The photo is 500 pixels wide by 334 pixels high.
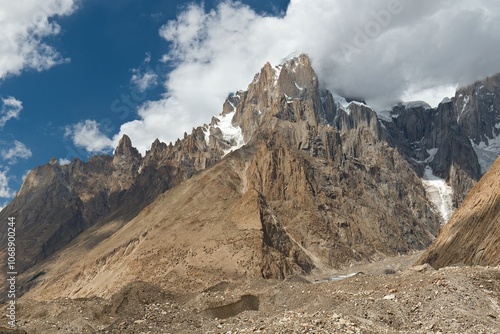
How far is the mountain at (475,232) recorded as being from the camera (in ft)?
192

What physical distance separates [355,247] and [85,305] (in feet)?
292

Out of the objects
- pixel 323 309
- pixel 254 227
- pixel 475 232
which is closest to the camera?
pixel 323 309

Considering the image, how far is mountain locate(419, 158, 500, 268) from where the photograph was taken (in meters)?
58.4

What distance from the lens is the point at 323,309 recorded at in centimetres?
3050

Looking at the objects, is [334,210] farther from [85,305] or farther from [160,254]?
[85,305]

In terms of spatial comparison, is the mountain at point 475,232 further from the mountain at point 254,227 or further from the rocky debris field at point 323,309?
the mountain at point 254,227

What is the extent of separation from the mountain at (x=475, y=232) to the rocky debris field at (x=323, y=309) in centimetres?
2209

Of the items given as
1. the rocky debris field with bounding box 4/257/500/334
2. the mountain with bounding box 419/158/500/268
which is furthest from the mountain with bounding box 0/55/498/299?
the rocky debris field with bounding box 4/257/500/334

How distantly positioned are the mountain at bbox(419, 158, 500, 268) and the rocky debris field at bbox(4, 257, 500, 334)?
72.5 feet

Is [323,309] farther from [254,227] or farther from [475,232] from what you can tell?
[254,227]

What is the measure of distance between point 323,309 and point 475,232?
4018 centimetres

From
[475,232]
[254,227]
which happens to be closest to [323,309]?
[475,232]

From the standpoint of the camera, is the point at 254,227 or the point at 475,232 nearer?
the point at 475,232

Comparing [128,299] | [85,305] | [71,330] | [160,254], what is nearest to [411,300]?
[71,330]
